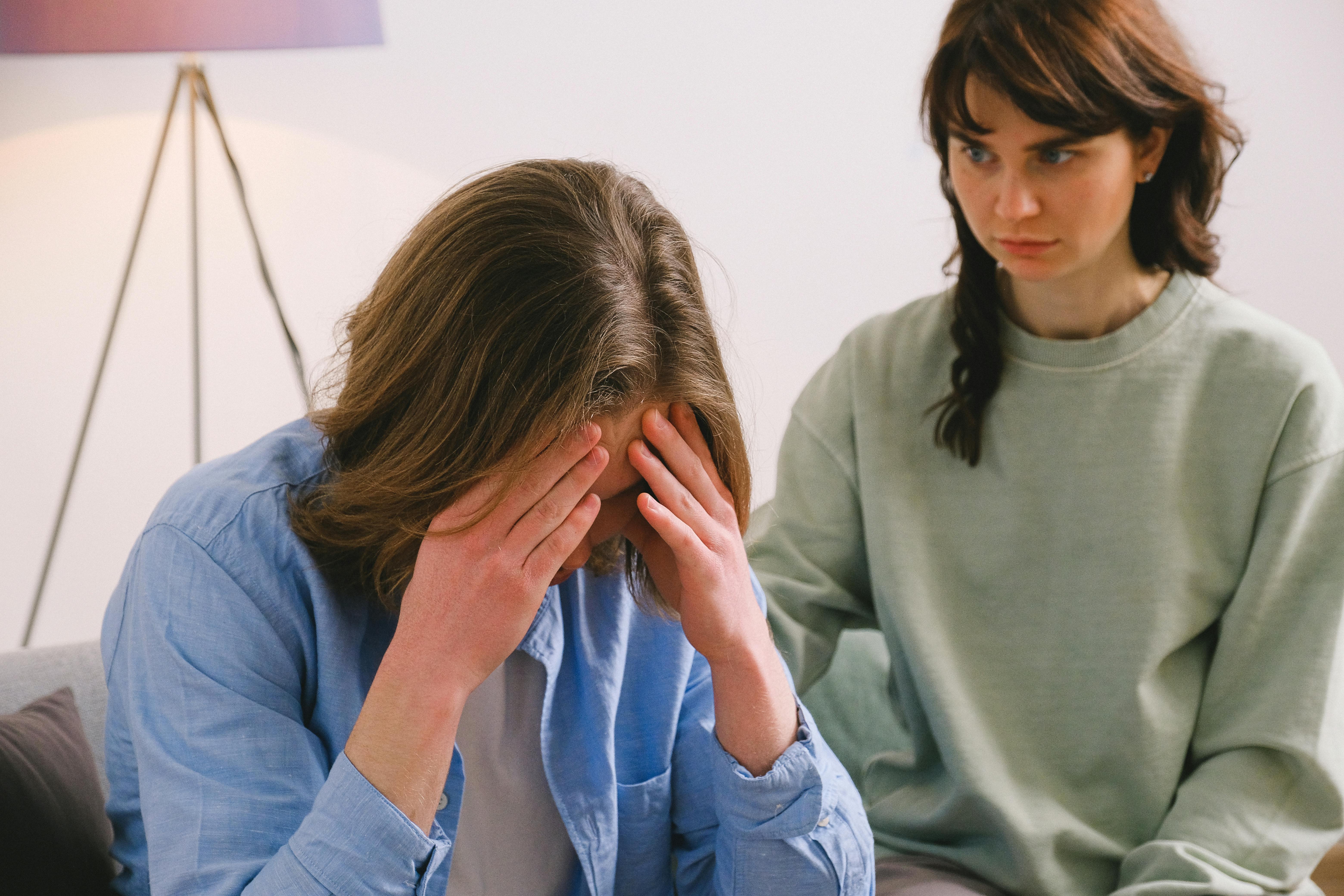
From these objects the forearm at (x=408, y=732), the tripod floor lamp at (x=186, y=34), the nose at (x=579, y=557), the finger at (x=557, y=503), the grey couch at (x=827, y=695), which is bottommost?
the grey couch at (x=827, y=695)

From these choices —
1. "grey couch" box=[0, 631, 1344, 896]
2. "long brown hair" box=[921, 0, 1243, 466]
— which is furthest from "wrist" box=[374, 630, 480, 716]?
"long brown hair" box=[921, 0, 1243, 466]

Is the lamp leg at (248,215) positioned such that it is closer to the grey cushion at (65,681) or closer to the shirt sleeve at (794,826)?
the grey cushion at (65,681)

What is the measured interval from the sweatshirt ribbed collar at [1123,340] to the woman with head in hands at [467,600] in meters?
0.59

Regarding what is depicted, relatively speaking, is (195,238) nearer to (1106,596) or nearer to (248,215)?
(248,215)

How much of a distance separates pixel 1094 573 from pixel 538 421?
83 centimetres

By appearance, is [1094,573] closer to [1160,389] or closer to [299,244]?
[1160,389]

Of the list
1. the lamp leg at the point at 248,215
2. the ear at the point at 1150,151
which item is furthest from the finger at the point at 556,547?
the lamp leg at the point at 248,215

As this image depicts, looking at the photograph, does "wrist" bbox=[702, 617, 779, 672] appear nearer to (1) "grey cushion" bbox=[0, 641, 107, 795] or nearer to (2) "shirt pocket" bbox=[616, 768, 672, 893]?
(2) "shirt pocket" bbox=[616, 768, 672, 893]

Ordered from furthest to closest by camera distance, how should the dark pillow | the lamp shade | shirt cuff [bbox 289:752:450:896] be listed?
1. the lamp shade
2. the dark pillow
3. shirt cuff [bbox 289:752:450:896]

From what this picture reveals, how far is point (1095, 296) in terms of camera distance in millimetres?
1438

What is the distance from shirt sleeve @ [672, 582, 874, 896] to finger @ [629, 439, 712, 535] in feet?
0.64

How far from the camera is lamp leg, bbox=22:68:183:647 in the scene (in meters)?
1.99

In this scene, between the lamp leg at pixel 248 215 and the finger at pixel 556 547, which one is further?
the lamp leg at pixel 248 215

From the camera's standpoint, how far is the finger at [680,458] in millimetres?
926
